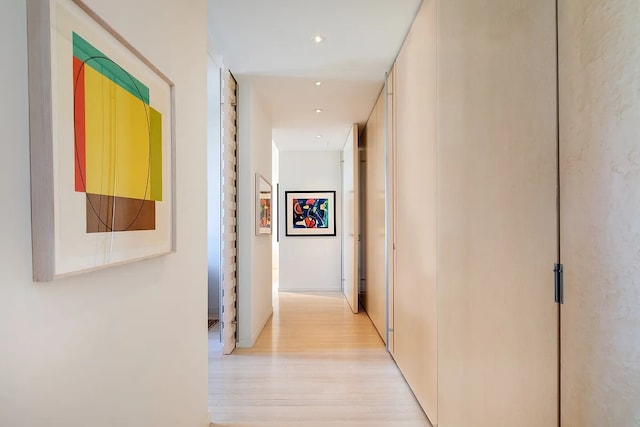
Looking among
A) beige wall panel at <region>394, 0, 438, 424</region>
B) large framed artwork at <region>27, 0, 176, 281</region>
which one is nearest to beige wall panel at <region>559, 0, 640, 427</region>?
beige wall panel at <region>394, 0, 438, 424</region>

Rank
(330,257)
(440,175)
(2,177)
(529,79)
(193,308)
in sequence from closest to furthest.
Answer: (2,177)
(529,79)
(193,308)
(440,175)
(330,257)

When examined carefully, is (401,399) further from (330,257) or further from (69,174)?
(330,257)

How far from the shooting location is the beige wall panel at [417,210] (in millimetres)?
1977

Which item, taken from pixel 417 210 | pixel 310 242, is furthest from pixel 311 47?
pixel 310 242

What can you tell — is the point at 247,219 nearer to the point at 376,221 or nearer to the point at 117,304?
the point at 376,221

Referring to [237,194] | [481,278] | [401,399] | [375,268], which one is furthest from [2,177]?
[375,268]

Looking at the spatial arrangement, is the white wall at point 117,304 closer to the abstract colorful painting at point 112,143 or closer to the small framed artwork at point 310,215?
the abstract colorful painting at point 112,143

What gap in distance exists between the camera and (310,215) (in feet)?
20.8

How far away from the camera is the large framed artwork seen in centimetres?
72

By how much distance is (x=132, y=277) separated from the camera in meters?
1.12

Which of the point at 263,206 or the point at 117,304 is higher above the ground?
the point at 263,206

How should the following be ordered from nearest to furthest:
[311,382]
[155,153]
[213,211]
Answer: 1. [155,153]
2. [311,382]
3. [213,211]

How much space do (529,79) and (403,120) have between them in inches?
57.1

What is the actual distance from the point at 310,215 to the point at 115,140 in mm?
5407
